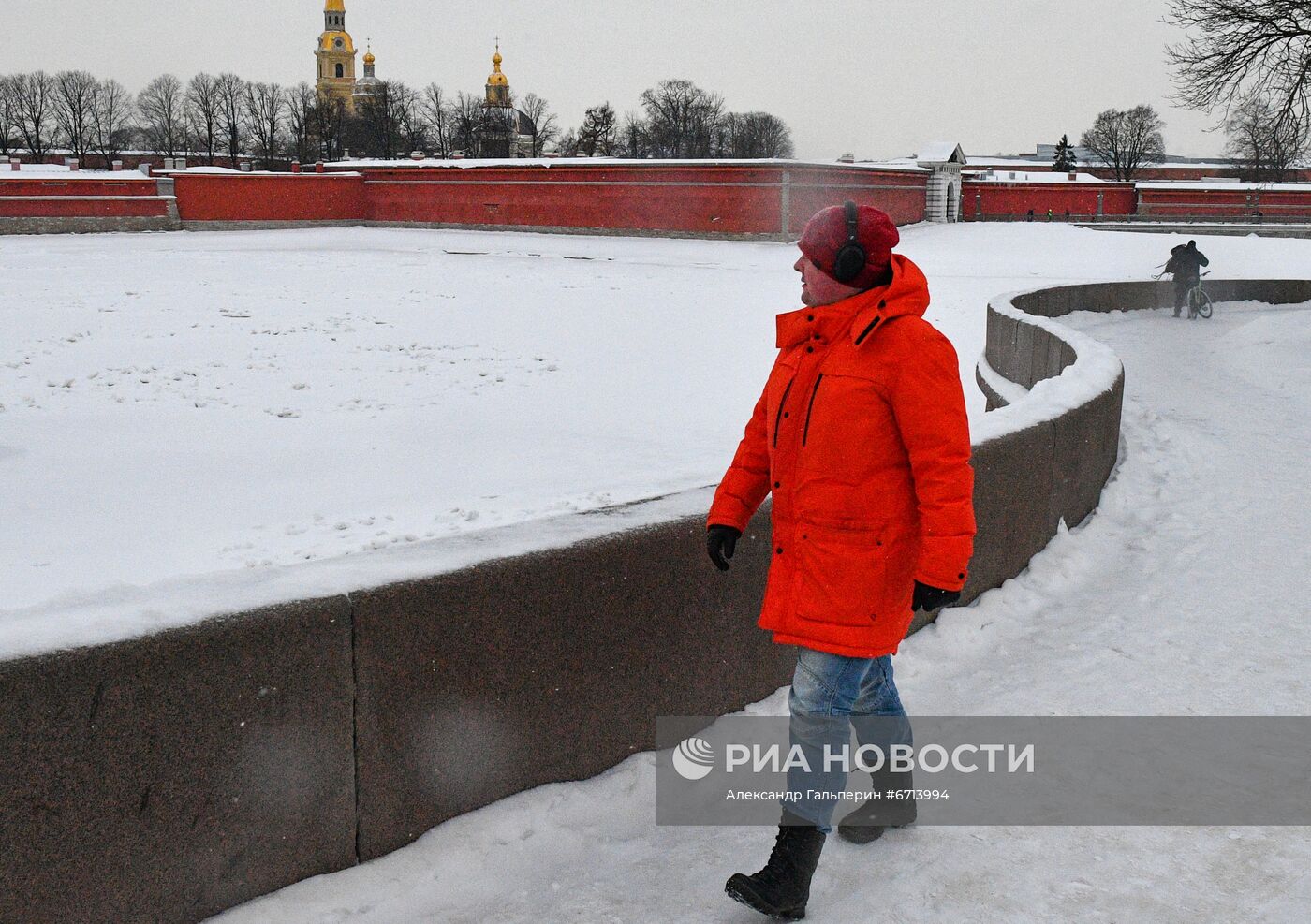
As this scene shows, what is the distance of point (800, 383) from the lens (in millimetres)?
2771

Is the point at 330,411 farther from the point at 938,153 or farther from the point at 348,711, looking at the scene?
the point at 938,153

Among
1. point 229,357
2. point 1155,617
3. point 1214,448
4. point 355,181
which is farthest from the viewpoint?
point 355,181

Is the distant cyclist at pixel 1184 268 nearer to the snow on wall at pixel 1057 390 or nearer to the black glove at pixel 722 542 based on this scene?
the snow on wall at pixel 1057 390

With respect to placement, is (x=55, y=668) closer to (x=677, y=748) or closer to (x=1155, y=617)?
(x=677, y=748)

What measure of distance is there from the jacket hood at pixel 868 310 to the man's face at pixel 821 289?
0.6 inches

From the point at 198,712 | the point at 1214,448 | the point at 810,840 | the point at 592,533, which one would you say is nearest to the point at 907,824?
the point at 810,840

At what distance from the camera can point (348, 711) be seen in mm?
2809

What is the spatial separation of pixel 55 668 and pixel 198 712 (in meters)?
0.32

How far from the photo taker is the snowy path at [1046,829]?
2852 millimetres

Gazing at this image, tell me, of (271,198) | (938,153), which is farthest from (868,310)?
(938,153)

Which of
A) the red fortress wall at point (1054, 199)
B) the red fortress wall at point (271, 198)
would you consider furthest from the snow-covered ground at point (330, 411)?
the red fortress wall at point (1054, 199)

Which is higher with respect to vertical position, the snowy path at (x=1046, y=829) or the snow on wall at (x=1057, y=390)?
the snow on wall at (x=1057, y=390)

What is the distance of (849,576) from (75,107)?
107 meters

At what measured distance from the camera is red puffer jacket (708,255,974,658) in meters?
2.60
